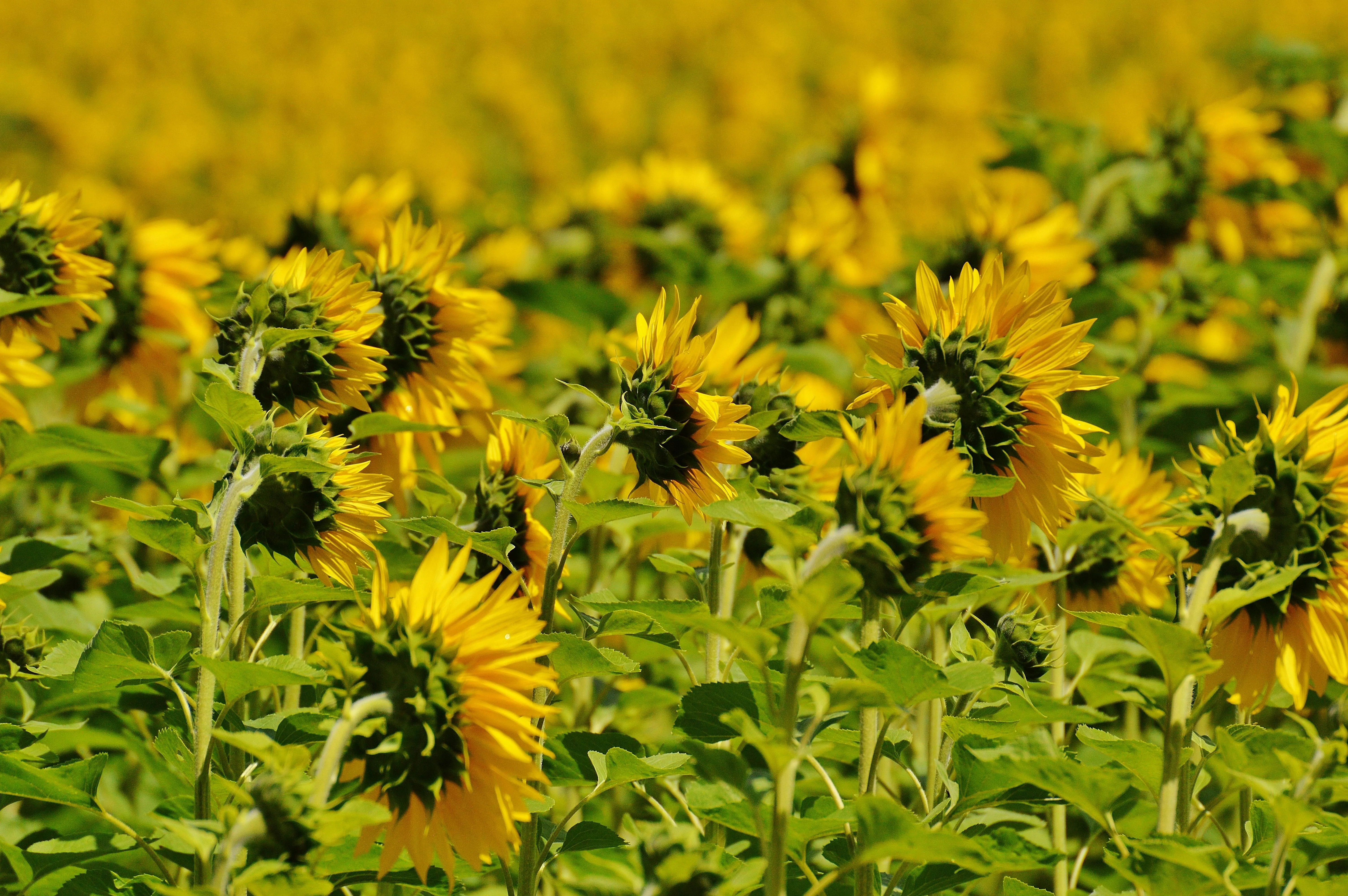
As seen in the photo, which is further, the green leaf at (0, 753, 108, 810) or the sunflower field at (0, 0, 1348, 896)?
the green leaf at (0, 753, 108, 810)

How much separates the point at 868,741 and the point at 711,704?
6.3 inches

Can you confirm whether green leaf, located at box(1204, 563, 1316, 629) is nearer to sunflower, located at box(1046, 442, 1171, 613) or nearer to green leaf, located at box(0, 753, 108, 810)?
sunflower, located at box(1046, 442, 1171, 613)

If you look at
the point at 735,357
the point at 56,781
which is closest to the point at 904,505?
the point at 735,357

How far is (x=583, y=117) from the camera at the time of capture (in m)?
10.3

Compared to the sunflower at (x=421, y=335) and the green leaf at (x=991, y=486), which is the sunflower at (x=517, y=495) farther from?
the green leaf at (x=991, y=486)

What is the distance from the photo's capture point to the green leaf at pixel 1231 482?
118 cm

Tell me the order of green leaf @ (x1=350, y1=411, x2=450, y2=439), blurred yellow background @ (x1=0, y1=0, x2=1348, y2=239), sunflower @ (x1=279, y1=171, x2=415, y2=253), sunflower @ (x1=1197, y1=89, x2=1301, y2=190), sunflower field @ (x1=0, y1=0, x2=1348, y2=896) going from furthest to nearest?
blurred yellow background @ (x1=0, y1=0, x2=1348, y2=239) < sunflower @ (x1=1197, y1=89, x2=1301, y2=190) < sunflower @ (x1=279, y1=171, x2=415, y2=253) < green leaf @ (x1=350, y1=411, x2=450, y2=439) < sunflower field @ (x1=0, y1=0, x2=1348, y2=896)

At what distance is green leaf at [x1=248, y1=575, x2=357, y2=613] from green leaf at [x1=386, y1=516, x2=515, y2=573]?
0.09m

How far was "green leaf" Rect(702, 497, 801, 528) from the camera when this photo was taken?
1086mm

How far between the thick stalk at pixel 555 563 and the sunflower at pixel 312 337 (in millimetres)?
335

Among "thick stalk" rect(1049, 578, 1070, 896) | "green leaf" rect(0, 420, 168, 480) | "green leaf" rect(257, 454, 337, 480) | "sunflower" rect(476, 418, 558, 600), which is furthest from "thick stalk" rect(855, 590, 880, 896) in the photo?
"green leaf" rect(0, 420, 168, 480)

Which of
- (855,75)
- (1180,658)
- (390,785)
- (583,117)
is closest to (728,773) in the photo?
(390,785)

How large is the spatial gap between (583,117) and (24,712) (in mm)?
9235

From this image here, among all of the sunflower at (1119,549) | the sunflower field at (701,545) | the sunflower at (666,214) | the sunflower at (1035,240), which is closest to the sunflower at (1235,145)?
the sunflower field at (701,545)
